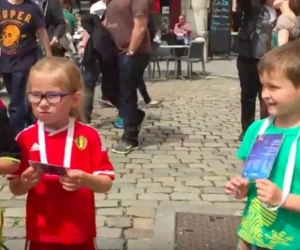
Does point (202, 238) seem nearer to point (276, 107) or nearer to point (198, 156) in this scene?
point (276, 107)

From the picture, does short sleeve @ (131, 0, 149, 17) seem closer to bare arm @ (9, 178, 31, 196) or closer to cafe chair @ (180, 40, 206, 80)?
bare arm @ (9, 178, 31, 196)

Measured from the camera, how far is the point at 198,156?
7.30 m

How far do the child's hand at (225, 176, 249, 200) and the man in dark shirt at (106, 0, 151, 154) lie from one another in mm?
4299

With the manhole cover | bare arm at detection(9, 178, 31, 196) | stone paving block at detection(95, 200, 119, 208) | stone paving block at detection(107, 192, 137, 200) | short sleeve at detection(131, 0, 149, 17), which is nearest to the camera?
bare arm at detection(9, 178, 31, 196)

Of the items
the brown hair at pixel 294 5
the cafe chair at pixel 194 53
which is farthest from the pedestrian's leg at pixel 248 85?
the cafe chair at pixel 194 53

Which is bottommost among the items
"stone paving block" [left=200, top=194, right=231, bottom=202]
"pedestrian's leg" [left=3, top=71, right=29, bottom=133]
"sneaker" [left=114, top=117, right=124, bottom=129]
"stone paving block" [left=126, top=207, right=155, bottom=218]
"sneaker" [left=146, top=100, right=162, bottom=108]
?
"sneaker" [left=146, top=100, right=162, bottom=108]

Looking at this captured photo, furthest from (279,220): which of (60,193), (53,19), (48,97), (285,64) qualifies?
(53,19)

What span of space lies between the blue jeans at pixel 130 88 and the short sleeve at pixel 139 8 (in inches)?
16.1

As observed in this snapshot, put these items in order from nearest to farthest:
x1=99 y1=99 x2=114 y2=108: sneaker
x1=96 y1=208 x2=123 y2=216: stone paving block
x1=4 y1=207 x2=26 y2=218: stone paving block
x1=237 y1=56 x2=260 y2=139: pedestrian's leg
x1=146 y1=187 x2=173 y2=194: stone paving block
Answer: x1=4 y1=207 x2=26 y2=218: stone paving block → x1=96 y1=208 x2=123 y2=216: stone paving block → x1=146 y1=187 x2=173 y2=194: stone paving block → x1=237 y1=56 x2=260 y2=139: pedestrian's leg → x1=99 y1=99 x2=114 y2=108: sneaker

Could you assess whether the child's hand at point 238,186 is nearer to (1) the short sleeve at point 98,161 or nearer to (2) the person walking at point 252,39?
(1) the short sleeve at point 98,161

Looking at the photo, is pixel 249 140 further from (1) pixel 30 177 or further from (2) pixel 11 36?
(2) pixel 11 36

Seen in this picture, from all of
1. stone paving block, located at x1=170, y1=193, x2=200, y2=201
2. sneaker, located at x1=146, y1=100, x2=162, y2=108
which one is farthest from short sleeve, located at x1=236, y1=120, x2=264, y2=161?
sneaker, located at x1=146, y1=100, x2=162, y2=108

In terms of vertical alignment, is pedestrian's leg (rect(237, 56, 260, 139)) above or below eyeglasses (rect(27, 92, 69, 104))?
below

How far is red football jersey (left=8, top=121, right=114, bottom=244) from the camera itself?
2951 mm
